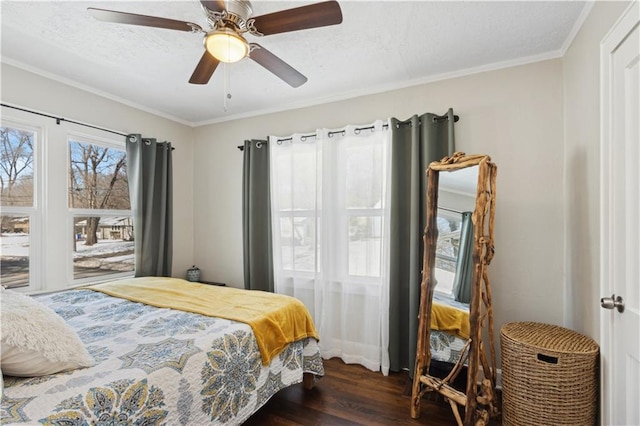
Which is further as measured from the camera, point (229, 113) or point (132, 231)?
point (229, 113)

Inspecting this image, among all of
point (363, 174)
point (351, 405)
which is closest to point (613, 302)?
point (351, 405)

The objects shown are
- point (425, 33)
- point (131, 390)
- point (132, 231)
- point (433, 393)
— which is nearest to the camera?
point (131, 390)

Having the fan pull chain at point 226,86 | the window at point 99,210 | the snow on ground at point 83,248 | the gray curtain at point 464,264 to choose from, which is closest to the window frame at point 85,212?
the window at point 99,210

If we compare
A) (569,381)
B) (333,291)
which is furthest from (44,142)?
(569,381)

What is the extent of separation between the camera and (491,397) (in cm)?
184

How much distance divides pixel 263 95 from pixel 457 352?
9.15 ft

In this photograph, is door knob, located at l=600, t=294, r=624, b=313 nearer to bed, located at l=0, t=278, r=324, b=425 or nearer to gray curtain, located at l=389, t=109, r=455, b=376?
gray curtain, located at l=389, t=109, r=455, b=376

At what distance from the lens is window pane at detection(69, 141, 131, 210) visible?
2.91 m

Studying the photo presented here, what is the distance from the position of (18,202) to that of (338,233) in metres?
2.73

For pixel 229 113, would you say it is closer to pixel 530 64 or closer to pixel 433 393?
pixel 530 64

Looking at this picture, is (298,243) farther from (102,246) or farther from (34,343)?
(34,343)

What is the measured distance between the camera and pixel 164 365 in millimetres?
1379

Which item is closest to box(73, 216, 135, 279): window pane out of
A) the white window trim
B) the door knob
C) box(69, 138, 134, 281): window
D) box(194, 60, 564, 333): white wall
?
box(69, 138, 134, 281): window

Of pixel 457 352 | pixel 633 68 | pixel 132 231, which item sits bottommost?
pixel 457 352
